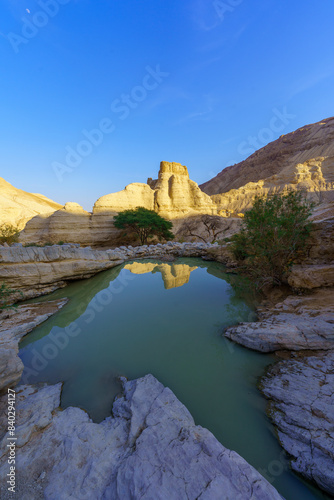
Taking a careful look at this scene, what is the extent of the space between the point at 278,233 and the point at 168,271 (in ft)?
18.8

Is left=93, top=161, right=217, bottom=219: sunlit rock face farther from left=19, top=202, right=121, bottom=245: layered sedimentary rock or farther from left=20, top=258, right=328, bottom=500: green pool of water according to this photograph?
left=20, top=258, right=328, bottom=500: green pool of water

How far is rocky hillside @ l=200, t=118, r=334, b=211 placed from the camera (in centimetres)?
2923

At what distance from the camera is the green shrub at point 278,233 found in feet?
16.6

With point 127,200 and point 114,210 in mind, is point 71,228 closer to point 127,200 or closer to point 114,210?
point 114,210

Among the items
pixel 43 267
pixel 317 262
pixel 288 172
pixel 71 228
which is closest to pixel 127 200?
pixel 71 228

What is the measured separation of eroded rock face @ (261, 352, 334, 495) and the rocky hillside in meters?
30.1

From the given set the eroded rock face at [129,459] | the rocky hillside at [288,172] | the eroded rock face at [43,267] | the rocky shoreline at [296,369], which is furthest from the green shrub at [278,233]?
the rocky hillside at [288,172]

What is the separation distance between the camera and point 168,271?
31.5 feet

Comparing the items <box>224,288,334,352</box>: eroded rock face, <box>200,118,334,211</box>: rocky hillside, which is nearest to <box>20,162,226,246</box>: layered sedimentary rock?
<box>200,118,334,211</box>: rocky hillside

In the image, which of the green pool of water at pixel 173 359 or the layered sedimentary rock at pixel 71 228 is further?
the layered sedimentary rock at pixel 71 228

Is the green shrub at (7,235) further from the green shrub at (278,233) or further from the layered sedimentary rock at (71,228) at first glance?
the green shrub at (278,233)

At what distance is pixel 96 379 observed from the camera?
2.87 meters

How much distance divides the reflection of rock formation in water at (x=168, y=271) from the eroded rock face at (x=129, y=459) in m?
5.05

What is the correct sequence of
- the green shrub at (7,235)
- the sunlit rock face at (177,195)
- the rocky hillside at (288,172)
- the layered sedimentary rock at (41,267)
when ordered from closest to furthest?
the layered sedimentary rock at (41,267), the green shrub at (7,235), the sunlit rock face at (177,195), the rocky hillside at (288,172)
